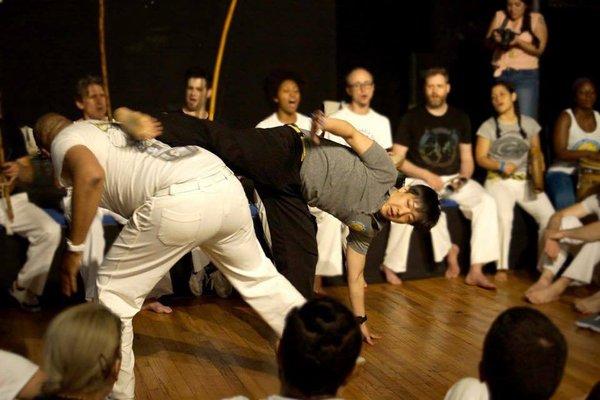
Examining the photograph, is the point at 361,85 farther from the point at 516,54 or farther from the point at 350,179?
the point at 350,179

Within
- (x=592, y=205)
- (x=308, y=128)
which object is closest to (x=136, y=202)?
(x=308, y=128)

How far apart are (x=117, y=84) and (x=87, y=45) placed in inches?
12.8

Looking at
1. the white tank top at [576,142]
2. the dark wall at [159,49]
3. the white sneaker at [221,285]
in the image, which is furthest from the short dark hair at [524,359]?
the dark wall at [159,49]

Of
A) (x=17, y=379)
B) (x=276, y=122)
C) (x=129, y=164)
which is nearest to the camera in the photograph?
(x=17, y=379)

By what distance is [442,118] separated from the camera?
4.87m

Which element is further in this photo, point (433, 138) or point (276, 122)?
point (433, 138)

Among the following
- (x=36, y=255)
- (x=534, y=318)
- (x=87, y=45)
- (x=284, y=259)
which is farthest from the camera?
(x=87, y=45)

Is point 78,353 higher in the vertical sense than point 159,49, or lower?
lower

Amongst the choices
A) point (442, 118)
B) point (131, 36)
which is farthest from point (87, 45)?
point (442, 118)

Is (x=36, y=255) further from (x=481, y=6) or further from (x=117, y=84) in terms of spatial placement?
(x=481, y=6)

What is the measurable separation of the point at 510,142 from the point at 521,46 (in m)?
0.91

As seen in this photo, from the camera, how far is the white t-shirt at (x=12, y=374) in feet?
5.84

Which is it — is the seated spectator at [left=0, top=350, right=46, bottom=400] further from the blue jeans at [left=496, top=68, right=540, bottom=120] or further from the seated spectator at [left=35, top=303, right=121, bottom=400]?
the blue jeans at [left=496, top=68, right=540, bottom=120]

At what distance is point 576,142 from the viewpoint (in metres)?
5.09
